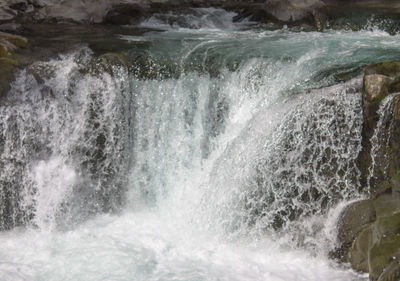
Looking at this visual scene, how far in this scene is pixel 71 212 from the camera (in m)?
7.18

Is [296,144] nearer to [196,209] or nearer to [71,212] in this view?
[196,209]

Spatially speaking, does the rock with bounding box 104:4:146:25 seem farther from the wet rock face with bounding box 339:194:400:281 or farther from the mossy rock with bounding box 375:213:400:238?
the mossy rock with bounding box 375:213:400:238

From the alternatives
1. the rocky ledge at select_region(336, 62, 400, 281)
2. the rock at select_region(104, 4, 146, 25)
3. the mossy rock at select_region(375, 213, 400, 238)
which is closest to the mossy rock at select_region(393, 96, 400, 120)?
the rocky ledge at select_region(336, 62, 400, 281)

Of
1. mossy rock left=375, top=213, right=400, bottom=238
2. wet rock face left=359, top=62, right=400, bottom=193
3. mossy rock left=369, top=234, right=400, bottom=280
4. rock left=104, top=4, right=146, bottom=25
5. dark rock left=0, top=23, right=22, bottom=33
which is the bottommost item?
mossy rock left=369, top=234, right=400, bottom=280

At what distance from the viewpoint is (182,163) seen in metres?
7.32

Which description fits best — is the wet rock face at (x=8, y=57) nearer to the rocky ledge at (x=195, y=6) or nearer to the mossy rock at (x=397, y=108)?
the rocky ledge at (x=195, y=6)

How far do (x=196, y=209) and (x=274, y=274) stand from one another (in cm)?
148

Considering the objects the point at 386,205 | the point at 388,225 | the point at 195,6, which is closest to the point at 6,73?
the point at 386,205

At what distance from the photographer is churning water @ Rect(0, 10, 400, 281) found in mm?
6008

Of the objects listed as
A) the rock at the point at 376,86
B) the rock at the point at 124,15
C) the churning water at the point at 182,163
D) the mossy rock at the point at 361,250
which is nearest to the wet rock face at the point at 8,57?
the churning water at the point at 182,163

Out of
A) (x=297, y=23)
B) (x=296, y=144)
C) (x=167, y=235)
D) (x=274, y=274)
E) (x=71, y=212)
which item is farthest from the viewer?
(x=297, y=23)

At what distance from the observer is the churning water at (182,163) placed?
19.7ft

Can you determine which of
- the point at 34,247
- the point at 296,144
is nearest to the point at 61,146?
the point at 34,247

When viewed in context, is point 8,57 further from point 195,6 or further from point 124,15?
point 195,6
